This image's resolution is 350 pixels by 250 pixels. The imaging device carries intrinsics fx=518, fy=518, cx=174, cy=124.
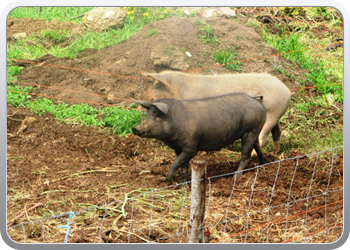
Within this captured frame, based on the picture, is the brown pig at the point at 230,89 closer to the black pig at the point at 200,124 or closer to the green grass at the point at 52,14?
the black pig at the point at 200,124

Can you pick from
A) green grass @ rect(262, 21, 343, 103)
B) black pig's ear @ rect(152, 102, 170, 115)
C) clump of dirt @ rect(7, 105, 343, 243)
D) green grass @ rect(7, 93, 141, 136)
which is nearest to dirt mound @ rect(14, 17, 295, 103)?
green grass @ rect(262, 21, 343, 103)

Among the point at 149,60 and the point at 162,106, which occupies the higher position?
the point at 162,106

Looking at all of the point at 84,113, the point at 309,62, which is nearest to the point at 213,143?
the point at 84,113

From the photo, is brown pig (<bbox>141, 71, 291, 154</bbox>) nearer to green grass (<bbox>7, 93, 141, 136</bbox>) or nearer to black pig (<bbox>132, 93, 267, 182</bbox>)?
black pig (<bbox>132, 93, 267, 182</bbox>)

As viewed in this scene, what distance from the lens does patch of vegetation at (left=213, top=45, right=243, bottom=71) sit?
35.0ft

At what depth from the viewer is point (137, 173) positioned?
759cm

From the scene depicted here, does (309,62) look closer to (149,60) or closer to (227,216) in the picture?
(149,60)

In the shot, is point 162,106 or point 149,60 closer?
point 162,106

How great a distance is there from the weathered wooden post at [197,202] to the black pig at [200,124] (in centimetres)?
194

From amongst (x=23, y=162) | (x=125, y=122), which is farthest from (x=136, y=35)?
(x=23, y=162)

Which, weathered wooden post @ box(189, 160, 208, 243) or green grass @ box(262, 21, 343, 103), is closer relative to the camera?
weathered wooden post @ box(189, 160, 208, 243)

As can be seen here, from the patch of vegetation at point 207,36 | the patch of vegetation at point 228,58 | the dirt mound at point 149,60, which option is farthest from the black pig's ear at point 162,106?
the patch of vegetation at point 207,36

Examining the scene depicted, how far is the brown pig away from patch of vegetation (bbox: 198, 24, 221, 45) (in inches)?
101

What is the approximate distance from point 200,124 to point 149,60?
3886 millimetres
